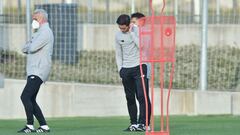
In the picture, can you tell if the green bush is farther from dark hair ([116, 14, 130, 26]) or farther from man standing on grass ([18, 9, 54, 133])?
dark hair ([116, 14, 130, 26])

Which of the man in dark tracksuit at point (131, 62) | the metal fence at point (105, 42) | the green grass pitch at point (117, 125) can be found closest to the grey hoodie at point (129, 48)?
the man in dark tracksuit at point (131, 62)

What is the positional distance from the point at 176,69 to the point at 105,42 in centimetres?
154

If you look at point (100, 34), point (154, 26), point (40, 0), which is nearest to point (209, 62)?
point (100, 34)

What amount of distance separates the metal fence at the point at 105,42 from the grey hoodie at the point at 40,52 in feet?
16.1

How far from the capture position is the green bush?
728 inches

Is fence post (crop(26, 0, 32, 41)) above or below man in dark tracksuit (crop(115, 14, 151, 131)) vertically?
above

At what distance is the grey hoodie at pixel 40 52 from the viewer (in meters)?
13.3

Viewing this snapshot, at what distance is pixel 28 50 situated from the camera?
526 inches

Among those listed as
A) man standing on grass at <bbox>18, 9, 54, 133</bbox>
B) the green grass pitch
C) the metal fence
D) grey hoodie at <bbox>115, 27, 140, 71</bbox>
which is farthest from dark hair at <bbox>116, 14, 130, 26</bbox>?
the metal fence

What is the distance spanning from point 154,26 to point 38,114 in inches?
124

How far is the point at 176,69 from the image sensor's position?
1877 centimetres

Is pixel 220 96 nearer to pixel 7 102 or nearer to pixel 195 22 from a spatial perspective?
pixel 195 22

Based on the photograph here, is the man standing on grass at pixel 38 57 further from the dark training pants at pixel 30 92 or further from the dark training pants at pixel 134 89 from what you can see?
the dark training pants at pixel 134 89

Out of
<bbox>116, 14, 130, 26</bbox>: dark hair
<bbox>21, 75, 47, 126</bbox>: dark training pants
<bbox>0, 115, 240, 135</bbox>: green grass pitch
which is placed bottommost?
<bbox>0, 115, 240, 135</bbox>: green grass pitch
